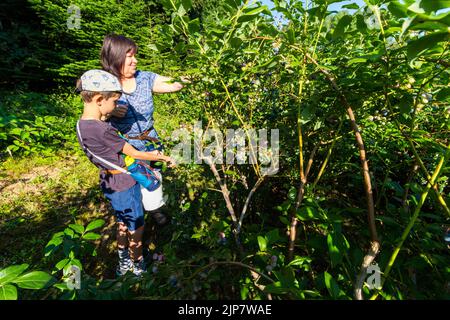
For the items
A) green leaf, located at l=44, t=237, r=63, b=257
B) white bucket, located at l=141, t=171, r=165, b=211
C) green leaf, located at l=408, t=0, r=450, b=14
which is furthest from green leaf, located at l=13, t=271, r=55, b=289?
Answer: white bucket, located at l=141, t=171, r=165, b=211

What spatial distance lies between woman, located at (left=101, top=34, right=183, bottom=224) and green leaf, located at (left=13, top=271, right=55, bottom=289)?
112cm

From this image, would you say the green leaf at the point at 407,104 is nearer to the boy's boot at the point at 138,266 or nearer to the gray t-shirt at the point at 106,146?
the gray t-shirt at the point at 106,146

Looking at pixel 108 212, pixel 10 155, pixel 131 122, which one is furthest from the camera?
pixel 10 155

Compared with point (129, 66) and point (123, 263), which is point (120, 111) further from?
point (123, 263)

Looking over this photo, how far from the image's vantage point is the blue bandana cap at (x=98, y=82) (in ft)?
4.72

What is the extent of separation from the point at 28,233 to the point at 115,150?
191 centimetres

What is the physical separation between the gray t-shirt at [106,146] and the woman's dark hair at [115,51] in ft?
1.66

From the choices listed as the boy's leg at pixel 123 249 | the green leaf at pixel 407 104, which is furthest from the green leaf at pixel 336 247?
the boy's leg at pixel 123 249

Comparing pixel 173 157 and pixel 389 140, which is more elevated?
pixel 389 140

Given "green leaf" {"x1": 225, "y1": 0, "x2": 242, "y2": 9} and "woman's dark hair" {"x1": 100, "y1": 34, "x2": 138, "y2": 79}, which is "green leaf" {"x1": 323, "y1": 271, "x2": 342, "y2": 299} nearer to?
"green leaf" {"x1": 225, "y1": 0, "x2": 242, "y2": 9}

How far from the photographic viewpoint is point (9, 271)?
646 millimetres
